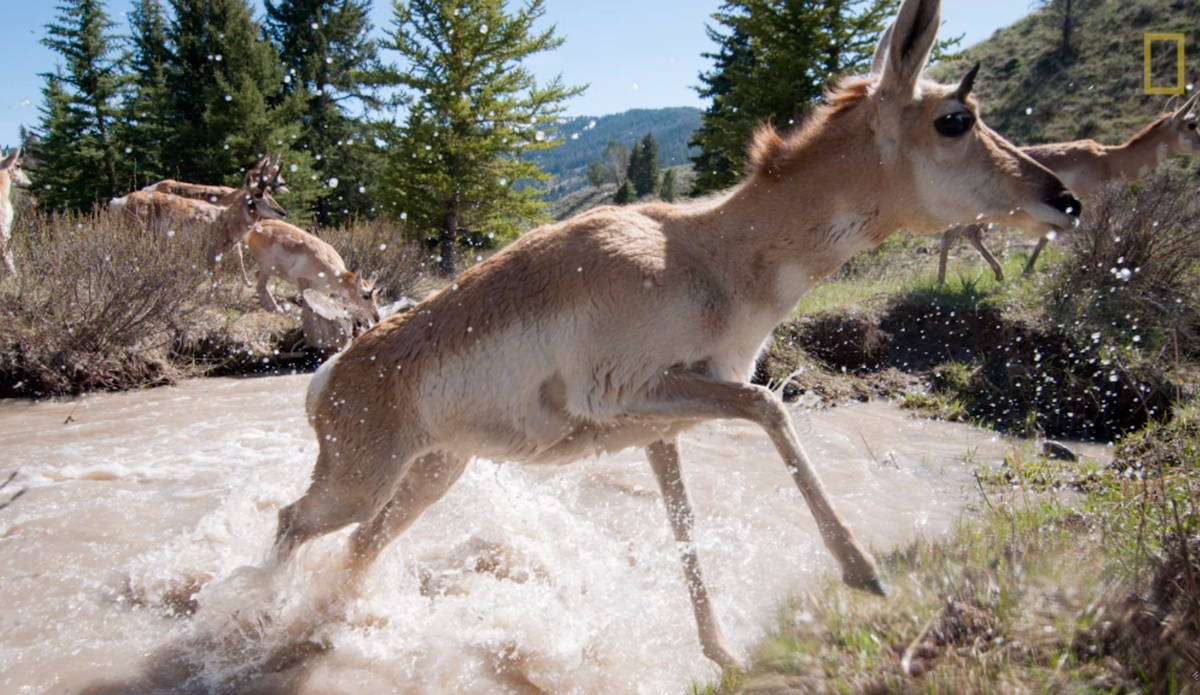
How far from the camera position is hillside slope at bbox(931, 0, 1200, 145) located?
33.7m

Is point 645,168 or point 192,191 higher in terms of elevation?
point 645,168

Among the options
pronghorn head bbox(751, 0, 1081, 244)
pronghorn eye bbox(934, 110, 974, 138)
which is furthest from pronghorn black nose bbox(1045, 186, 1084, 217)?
pronghorn eye bbox(934, 110, 974, 138)

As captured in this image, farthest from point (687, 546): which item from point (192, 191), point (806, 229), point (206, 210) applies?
point (192, 191)

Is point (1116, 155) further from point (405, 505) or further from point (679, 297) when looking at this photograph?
point (405, 505)

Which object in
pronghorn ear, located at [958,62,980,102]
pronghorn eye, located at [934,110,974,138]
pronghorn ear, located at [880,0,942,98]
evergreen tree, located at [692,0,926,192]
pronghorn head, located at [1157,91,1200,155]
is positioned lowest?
pronghorn eye, located at [934,110,974,138]

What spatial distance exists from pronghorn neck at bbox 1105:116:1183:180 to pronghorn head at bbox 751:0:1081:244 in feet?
40.7

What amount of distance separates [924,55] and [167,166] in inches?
1070

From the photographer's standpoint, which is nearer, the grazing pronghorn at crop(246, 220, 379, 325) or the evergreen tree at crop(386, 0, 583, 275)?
the grazing pronghorn at crop(246, 220, 379, 325)

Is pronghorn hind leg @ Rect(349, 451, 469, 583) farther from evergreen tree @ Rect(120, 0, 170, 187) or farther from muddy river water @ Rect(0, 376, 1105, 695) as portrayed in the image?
evergreen tree @ Rect(120, 0, 170, 187)

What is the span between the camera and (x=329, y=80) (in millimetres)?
30047

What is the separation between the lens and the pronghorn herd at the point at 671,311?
134 inches

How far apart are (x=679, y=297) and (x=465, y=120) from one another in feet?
66.3

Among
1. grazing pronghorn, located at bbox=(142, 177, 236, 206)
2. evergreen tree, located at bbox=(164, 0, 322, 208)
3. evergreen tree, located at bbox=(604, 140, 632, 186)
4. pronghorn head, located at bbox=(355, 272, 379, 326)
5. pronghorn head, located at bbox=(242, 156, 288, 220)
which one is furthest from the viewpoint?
evergreen tree, located at bbox=(604, 140, 632, 186)

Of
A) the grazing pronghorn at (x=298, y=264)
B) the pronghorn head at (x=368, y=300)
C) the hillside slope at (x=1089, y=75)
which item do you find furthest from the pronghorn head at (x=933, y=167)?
the hillside slope at (x=1089, y=75)
